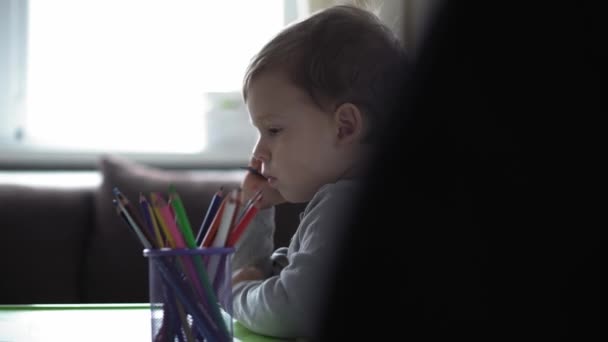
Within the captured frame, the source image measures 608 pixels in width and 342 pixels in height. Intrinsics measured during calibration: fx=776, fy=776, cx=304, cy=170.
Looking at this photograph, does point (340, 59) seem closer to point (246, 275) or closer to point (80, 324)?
point (246, 275)

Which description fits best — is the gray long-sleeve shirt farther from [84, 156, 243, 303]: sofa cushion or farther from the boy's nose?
[84, 156, 243, 303]: sofa cushion

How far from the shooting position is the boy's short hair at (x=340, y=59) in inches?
35.0

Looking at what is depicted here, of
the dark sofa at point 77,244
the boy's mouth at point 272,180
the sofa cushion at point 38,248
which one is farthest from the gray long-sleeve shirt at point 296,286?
the sofa cushion at point 38,248

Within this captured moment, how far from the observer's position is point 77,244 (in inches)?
87.0

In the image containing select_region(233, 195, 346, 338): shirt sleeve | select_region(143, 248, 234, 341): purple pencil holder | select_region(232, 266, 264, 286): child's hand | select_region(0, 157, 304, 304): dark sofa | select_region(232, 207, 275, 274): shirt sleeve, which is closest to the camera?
select_region(143, 248, 234, 341): purple pencil holder

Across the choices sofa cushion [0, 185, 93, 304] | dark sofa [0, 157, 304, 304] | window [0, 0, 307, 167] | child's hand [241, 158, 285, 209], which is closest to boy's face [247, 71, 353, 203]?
child's hand [241, 158, 285, 209]

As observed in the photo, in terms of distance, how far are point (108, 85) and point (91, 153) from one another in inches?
10.8

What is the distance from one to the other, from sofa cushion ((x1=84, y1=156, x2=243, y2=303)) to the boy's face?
4.18 ft

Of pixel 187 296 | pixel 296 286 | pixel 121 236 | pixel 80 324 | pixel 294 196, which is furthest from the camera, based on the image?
pixel 121 236

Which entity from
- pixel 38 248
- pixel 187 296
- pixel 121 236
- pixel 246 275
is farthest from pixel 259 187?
pixel 38 248

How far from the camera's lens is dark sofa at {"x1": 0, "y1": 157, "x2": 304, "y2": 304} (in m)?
2.16

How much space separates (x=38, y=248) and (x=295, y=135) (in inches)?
59.1

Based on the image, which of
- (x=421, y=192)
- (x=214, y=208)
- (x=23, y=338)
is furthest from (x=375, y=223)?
(x=23, y=338)

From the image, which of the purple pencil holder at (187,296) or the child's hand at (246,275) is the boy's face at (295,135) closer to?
the child's hand at (246,275)
